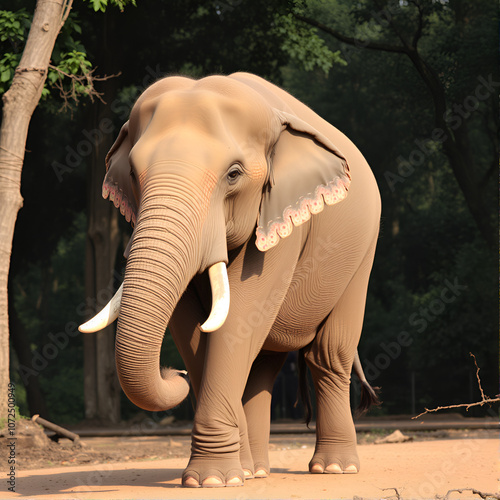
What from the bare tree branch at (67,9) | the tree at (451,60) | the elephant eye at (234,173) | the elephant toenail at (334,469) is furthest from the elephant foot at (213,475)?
the tree at (451,60)

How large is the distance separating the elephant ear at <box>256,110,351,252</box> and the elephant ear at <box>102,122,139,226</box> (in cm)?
100

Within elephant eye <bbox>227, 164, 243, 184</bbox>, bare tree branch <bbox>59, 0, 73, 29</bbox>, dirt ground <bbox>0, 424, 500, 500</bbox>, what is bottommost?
dirt ground <bbox>0, 424, 500, 500</bbox>

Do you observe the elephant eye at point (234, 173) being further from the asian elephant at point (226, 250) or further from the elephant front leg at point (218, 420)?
the elephant front leg at point (218, 420)

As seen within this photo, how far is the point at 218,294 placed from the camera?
6.14 metres

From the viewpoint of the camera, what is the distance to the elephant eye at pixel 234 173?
20.9ft

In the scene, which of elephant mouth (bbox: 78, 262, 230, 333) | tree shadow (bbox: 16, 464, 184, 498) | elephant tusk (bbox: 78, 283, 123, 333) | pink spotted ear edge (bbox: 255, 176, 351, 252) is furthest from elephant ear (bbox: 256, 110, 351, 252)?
tree shadow (bbox: 16, 464, 184, 498)

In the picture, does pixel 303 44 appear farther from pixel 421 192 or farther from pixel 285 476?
pixel 421 192

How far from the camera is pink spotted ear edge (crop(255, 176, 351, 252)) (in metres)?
6.64

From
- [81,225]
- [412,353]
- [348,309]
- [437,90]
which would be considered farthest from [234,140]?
[81,225]
